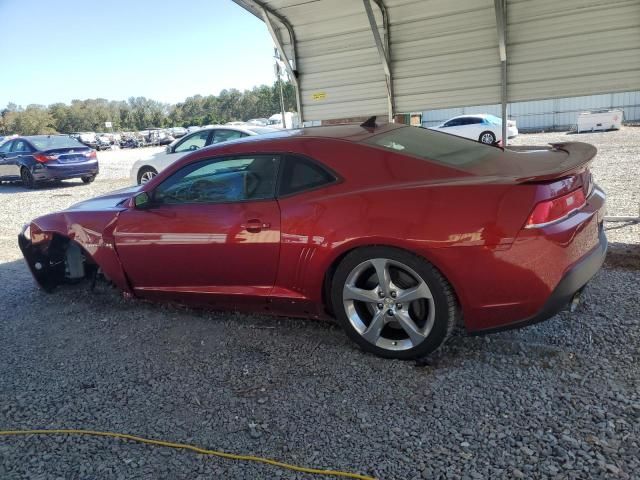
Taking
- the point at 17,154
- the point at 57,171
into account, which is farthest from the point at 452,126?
the point at 17,154

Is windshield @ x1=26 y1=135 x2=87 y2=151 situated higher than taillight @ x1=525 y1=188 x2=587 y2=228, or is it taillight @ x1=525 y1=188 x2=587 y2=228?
windshield @ x1=26 y1=135 x2=87 y2=151

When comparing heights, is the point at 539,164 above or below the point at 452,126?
above

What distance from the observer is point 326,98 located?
7.39 m

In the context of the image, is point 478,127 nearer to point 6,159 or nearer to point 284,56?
point 284,56

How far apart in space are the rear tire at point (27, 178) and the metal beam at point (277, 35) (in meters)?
10.8

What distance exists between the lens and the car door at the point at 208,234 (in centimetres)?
351

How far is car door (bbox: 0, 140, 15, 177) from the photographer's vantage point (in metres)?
15.7

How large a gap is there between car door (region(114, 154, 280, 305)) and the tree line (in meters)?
78.1

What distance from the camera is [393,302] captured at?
312cm

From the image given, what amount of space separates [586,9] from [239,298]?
4.86m

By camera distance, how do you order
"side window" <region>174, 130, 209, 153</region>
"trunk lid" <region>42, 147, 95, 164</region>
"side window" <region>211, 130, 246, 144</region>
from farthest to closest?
"trunk lid" <region>42, 147, 95, 164</region>
"side window" <region>174, 130, 209, 153</region>
"side window" <region>211, 130, 246, 144</region>

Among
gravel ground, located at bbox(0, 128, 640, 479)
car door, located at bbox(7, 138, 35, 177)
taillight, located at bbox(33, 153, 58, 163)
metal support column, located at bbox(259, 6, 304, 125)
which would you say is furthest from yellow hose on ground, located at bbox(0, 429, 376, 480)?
car door, located at bbox(7, 138, 35, 177)

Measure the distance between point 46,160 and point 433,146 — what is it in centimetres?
1394

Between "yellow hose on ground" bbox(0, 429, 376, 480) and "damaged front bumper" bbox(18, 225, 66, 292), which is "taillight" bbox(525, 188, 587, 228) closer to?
"yellow hose on ground" bbox(0, 429, 376, 480)
